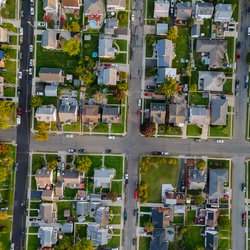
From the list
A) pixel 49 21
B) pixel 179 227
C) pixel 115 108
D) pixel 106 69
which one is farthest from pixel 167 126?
pixel 49 21

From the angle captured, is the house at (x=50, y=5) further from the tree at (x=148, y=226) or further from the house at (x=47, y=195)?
the tree at (x=148, y=226)

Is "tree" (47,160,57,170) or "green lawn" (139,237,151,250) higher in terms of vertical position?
"tree" (47,160,57,170)

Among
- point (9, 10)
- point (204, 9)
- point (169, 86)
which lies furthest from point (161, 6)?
point (9, 10)

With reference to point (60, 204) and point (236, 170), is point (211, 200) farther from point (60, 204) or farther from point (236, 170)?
point (60, 204)

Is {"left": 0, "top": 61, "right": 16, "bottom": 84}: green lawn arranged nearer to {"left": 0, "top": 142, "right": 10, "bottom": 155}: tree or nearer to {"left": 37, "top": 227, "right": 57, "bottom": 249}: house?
{"left": 0, "top": 142, "right": 10, "bottom": 155}: tree

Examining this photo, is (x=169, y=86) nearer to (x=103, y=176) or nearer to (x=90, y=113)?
(x=90, y=113)

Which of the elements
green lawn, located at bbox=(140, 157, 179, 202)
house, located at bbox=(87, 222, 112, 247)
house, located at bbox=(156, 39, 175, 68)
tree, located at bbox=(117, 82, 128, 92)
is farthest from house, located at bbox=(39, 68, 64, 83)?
house, located at bbox=(87, 222, 112, 247)
